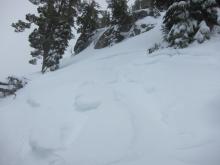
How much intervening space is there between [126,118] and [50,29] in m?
17.7

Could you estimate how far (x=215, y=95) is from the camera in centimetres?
643

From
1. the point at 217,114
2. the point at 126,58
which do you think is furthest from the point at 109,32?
the point at 217,114

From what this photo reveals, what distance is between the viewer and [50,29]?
2259 centimetres

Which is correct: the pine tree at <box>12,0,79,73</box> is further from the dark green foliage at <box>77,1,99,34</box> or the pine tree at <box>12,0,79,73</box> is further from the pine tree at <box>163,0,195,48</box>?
the pine tree at <box>163,0,195,48</box>

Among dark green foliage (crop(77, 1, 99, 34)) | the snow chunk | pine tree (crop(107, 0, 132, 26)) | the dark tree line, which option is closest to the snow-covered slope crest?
the snow chunk

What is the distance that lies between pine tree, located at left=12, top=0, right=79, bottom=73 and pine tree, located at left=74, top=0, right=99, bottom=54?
1489mm

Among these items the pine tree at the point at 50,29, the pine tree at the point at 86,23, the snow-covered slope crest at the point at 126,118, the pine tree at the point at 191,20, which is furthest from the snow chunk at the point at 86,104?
the pine tree at the point at 86,23

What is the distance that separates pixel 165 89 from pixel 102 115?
1.75 meters

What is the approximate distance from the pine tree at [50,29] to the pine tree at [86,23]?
1489 mm

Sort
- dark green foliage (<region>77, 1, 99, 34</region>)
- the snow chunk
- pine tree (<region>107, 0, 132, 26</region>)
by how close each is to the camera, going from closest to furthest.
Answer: the snow chunk → pine tree (<region>107, 0, 132, 26</region>) → dark green foliage (<region>77, 1, 99, 34</region>)

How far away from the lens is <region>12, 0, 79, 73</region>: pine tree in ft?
72.7

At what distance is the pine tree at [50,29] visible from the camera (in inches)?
873

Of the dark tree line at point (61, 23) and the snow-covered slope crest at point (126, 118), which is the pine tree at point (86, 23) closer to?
the dark tree line at point (61, 23)

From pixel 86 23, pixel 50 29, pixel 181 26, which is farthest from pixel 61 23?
pixel 181 26
